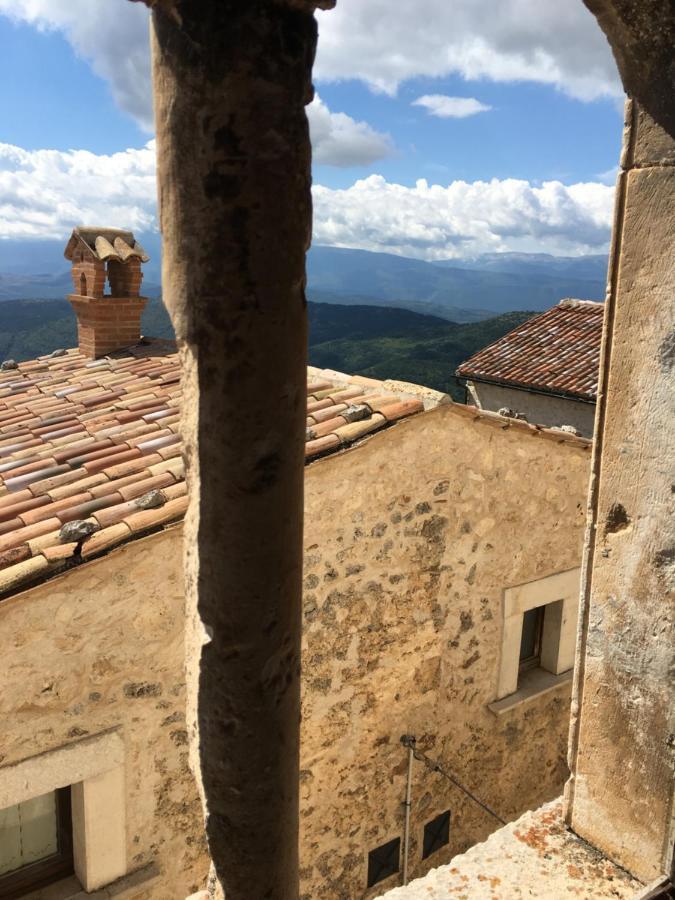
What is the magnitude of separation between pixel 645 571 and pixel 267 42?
209 centimetres

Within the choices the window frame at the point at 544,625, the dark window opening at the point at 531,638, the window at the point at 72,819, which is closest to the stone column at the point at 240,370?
the window at the point at 72,819

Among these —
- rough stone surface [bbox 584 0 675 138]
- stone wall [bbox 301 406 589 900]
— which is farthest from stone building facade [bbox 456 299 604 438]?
rough stone surface [bbox 584 0 675 138]

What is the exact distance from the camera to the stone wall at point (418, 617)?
190 inches

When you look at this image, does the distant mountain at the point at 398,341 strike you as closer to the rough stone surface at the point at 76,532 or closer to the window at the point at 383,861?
the window at the point at 383,861

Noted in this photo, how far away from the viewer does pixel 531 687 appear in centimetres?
631

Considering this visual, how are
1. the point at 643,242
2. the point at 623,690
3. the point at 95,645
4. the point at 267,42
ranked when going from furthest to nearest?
the point at 95,645 → the point at 623,690 → the point at 643,242 → the point at 267,42

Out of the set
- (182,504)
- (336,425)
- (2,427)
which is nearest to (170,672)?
(182,504)

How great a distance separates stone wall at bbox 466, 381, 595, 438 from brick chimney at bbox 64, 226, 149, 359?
7.41m

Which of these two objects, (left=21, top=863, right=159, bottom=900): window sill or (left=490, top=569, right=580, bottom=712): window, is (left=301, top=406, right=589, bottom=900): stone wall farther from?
(left=21, top=863, right=159, bottom=900): window sill

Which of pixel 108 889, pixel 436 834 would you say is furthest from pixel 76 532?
pixel 436 834

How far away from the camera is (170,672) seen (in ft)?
13.6

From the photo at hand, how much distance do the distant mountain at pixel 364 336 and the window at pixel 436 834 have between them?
32.8 m

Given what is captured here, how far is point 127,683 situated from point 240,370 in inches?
122

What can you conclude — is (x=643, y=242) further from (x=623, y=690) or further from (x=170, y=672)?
(x=170, y=672)
